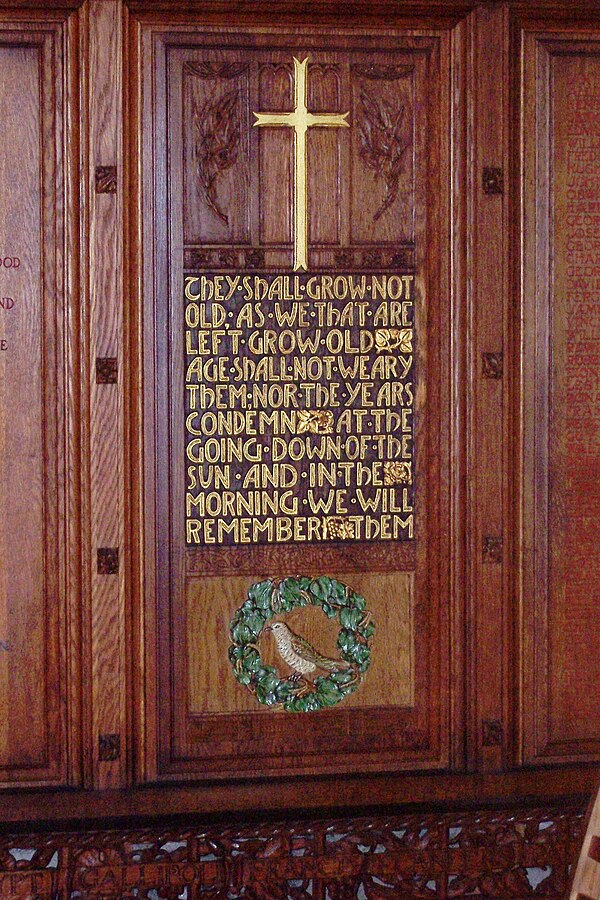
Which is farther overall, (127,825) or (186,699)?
(186,699)

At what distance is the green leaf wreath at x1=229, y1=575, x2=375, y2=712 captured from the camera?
2.60m

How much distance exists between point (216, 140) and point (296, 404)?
0.70 meters

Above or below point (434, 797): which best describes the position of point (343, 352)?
above

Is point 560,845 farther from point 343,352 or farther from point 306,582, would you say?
point 343,352

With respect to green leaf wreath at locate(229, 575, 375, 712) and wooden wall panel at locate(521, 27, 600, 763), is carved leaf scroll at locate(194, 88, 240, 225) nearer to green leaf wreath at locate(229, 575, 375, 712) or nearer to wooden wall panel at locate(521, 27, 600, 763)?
wooden wall panel at locate(521, 27, 600, 763)

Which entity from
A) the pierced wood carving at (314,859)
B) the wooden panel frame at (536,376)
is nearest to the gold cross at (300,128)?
the wooden panel frame at (536,376)

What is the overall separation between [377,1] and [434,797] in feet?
6.59

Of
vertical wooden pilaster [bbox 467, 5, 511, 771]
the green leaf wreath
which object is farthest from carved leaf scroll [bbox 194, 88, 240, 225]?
the green leaf wreath

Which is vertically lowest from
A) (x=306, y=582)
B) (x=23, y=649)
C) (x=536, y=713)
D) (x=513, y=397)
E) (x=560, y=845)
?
(x=560, y=845)

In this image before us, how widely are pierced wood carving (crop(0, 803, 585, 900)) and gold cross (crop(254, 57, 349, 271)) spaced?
143 cm

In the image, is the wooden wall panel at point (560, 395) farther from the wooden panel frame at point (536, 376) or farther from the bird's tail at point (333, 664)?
the bird's tail at point (333, 664)

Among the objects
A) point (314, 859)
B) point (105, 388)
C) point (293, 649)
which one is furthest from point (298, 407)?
point (314, 859)

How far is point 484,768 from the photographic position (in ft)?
8.68

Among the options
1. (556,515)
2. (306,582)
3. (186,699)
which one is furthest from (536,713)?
(186,699)
